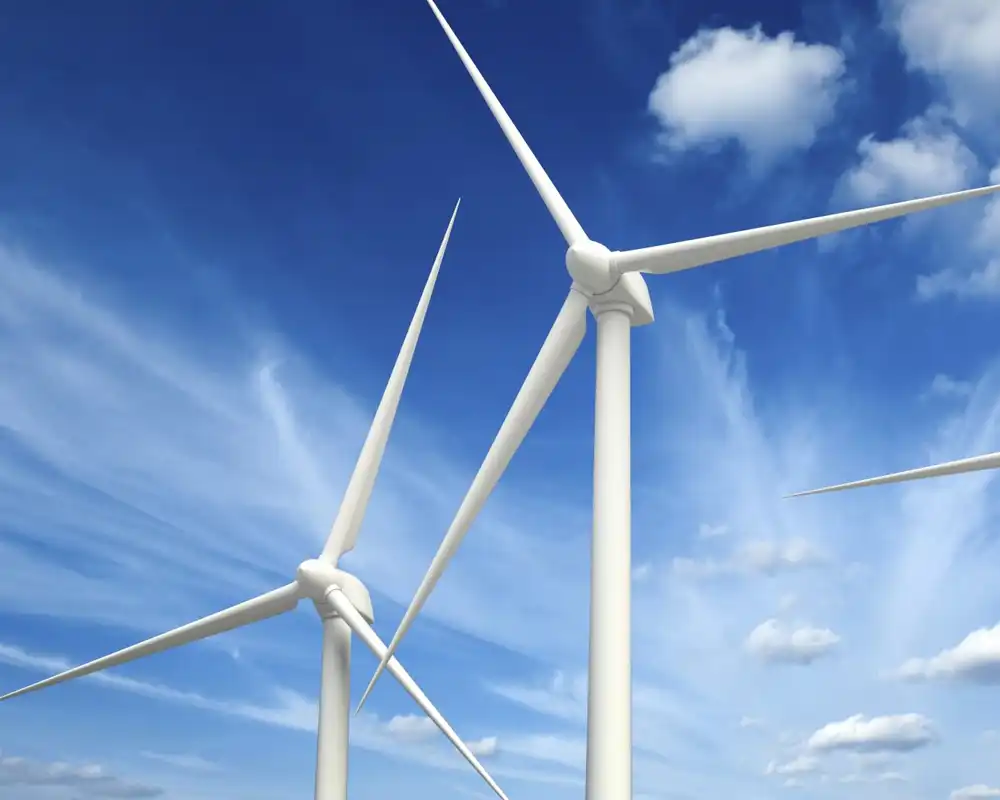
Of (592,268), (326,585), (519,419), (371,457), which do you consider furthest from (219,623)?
(592,268)

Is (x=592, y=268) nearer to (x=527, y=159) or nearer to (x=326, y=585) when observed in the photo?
(x=527, y=159)

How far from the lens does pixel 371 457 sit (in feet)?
106

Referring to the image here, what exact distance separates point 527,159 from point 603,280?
16.5 ft

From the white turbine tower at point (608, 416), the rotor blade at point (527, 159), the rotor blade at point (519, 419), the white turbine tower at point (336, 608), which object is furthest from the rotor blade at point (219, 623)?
the rotor blade at point (527, 159)

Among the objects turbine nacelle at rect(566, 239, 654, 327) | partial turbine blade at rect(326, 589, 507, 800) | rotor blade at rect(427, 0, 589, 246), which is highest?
rotor blade at rect(427, 0, 589, 246)

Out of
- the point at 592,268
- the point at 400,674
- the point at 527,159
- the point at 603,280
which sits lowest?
the point at 400,674

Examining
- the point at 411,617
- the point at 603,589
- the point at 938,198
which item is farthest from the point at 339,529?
the point at 938,198

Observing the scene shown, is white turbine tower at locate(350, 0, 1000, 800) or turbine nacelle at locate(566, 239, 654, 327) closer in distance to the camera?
white turbine tower at locate(350, 0, 1000, 800)

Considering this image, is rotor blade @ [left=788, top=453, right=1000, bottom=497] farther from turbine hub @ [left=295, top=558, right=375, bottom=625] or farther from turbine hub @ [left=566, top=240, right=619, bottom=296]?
turbine hub @ [left=295, top=558, right=375, bottom=625]

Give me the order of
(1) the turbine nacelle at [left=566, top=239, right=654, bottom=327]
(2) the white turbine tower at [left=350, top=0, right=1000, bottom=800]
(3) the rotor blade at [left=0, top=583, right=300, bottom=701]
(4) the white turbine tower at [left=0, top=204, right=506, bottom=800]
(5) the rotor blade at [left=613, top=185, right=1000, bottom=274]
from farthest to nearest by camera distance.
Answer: (3) the rotor blade at [left=0, top=583, right=300, bottom=701]
(4) the white turbine tower at [left=0, top=204, right=506, bottom=800]
(1) the turbine nacelle at [left=566, top=239, right=654, bottom=327]
(5) the rotor blade at [left=613, top=185, right=1000, bottom=274]
(2) the white turbine tower at [left=350, top=0, right=1000, bottom=800]

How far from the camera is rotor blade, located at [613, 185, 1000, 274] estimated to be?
20.0 m

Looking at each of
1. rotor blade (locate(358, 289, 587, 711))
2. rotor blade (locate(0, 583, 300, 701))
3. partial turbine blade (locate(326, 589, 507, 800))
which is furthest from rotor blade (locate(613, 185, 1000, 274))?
rotor blade (locate(0, 583, 300, 701))

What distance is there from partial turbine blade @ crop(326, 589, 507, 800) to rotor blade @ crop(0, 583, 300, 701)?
186 cm

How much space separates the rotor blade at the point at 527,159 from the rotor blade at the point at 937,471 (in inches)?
278
